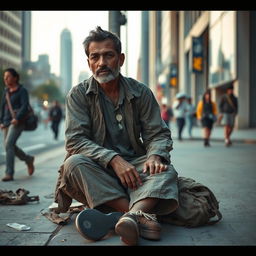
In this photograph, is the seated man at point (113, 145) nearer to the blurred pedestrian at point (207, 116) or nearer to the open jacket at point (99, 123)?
the open jacket at point (99, 123)

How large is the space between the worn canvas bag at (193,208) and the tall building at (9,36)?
70.2 m

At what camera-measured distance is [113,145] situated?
3.83 m

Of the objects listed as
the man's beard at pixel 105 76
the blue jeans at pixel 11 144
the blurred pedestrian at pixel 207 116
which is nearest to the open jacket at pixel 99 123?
the man's beard at pixel 105 76

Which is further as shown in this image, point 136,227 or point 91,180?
point 91,180

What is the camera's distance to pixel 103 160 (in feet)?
11.4

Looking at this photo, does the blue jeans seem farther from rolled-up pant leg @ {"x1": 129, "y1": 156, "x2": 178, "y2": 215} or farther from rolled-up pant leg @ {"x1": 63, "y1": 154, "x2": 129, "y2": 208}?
rolled-up pant leg @ {"x1": 129, "y1": 156, "x2": 178, "y2": 215}

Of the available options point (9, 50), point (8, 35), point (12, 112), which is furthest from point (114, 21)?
point (9, 50)

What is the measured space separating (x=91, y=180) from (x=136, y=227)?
2.32 ft

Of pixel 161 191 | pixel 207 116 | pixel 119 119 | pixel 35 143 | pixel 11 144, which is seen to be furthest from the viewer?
pixel 35 143

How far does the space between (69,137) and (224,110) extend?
10284 millimetres

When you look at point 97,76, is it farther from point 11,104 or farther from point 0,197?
point 11,104

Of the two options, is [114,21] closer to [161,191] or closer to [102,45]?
[102,45]

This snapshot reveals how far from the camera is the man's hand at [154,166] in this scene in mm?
3441

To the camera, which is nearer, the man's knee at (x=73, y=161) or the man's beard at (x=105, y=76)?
the man's knee at (x=73, y=161)
